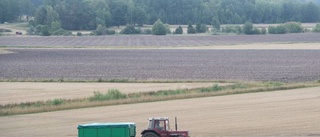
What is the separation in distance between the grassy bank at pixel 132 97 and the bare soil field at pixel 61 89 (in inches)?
84.2

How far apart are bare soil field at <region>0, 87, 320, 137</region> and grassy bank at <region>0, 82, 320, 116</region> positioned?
120 centimetres

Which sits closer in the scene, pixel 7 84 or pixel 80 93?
pixel 80 93

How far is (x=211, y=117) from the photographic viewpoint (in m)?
38.1

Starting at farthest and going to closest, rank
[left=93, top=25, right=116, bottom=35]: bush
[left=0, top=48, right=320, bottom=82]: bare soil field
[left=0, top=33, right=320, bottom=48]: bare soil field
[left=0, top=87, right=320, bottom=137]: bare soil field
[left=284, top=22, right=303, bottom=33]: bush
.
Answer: [left=93, top=25, right=116, bottom=35]: bush < [left=284, top=22, right=303, bottom=33]: bush < [left=0, top=33, right=320, bottom=48]: bare soil field < [left=0, top=48, right=320, bottom=82]: bare soil field < [left=0, top=87, right=320, bottom=137]: bare soil field

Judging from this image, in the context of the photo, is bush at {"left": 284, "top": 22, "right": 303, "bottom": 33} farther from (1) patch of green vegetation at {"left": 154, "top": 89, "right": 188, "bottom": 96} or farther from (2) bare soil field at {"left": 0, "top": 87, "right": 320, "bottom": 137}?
(2) bare soil field at {"left": 0, "top": 87, "right": 320, "bottom": 137}

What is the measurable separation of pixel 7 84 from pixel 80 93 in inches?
366

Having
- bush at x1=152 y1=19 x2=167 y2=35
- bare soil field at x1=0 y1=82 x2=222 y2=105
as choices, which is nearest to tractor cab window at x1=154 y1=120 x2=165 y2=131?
bare soil field at x1=0 y1=82 x2=222 y2=105

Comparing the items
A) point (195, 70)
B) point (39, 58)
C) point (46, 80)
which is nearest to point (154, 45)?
point (39, 58)

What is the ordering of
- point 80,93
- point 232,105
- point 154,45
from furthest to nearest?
point 154,45 < point 80,93 < point 232,105

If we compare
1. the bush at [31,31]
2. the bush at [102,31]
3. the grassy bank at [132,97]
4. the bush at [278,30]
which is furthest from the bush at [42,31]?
the grassy bank at [132,97]

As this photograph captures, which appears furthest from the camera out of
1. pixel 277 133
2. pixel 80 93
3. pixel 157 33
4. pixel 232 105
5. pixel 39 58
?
pixel 157 33

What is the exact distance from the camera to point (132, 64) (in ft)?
265

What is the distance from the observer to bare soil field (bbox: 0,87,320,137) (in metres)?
33.9

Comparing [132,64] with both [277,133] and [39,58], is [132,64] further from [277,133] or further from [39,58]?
[277,133]
